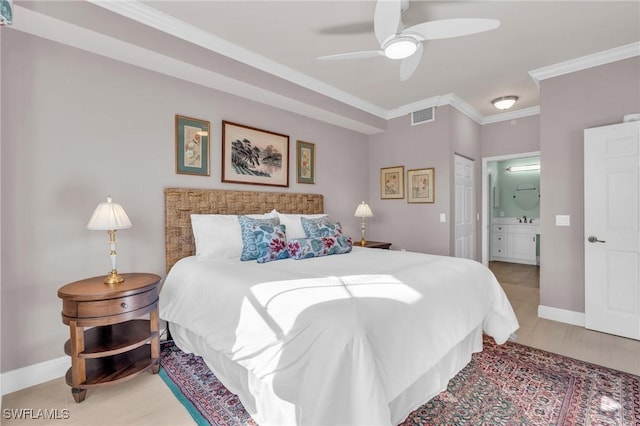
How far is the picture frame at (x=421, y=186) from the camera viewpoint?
439 centimetres

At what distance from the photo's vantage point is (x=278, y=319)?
5.16 ft

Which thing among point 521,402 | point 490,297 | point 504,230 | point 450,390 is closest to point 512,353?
point 490,297

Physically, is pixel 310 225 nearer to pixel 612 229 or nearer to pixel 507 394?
pixel 507 394

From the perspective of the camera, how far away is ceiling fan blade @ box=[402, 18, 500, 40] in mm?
1988

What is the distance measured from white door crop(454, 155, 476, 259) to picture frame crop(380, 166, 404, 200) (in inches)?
31.5

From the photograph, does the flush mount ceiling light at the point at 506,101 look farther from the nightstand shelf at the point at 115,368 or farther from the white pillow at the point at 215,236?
the nightstand shelf at the point at 115,368

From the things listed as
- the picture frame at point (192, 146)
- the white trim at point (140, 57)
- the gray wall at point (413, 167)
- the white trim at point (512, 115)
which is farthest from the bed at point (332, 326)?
the white trim at point (512, 115)

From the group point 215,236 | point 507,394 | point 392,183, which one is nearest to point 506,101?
point 392,183

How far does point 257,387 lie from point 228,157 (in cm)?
233

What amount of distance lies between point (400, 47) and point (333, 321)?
6.74ft

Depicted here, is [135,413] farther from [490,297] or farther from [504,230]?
[504,230]

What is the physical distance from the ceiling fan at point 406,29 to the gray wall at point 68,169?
1835mm

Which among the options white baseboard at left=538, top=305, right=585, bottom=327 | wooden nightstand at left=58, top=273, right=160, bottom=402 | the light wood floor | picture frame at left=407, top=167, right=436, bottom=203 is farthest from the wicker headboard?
white baseboard at left=538, top=305, right=585, bottom=327

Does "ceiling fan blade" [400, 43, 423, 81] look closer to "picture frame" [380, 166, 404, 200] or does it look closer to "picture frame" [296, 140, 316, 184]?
"picture frame" [296, 140, 316, 184]
